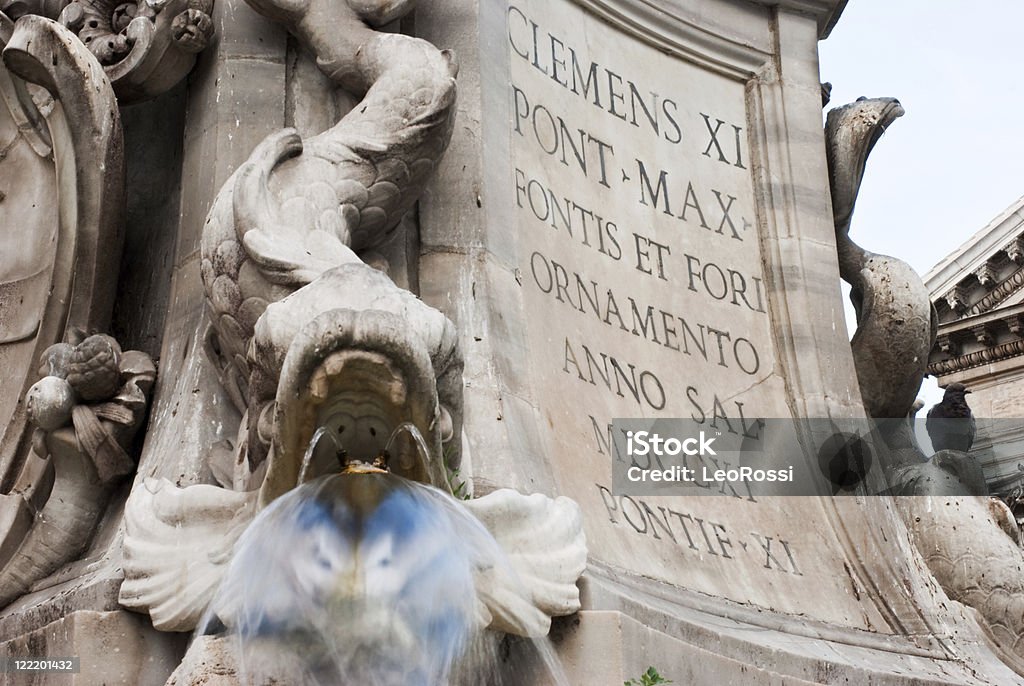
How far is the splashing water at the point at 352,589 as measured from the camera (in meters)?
4.66

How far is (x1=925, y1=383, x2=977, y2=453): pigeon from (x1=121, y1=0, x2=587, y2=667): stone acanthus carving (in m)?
3.87

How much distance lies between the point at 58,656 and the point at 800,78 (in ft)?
14.9

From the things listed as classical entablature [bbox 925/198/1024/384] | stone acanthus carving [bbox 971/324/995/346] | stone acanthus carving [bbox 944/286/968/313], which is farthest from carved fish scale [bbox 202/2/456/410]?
stone acanthus carving [bbox 944/286/968/313]

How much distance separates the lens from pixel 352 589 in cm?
469

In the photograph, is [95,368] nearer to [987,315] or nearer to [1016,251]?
[987,315]

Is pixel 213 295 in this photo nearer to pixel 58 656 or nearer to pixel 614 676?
pixel 58 656

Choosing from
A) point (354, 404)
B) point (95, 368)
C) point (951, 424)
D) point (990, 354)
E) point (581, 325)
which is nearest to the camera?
point (354, 404)

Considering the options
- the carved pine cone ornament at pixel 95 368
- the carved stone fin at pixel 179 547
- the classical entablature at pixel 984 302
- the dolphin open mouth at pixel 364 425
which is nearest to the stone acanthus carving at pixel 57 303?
the carved pine cone ornament at pixel 95 368

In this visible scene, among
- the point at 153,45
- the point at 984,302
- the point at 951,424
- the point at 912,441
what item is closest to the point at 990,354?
the point at 984,302

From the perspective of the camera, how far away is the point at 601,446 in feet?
22.5

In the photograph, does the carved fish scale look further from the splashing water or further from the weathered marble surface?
the splashing water

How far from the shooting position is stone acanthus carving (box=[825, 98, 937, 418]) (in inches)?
322

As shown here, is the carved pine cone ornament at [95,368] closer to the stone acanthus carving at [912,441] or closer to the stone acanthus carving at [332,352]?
the stone acanthus carving at [332,352]

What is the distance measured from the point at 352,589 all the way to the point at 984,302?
77.3 feet
